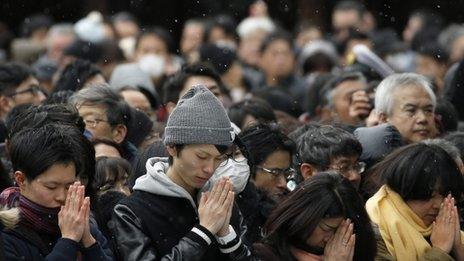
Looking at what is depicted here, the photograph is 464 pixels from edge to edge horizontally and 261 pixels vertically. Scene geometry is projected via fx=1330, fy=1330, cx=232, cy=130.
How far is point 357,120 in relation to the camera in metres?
10.5

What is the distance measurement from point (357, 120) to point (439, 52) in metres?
5.28

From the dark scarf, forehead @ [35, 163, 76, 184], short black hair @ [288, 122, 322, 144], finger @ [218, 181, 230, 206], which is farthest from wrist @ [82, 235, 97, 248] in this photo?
short black hair @ [288, 122, 322, 144]

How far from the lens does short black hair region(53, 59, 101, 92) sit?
34.6ft

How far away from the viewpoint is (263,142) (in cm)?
816

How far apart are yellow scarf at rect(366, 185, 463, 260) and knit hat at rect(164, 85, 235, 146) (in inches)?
41.1

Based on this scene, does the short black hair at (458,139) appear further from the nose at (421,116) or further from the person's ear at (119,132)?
the person's ear at (119,132)

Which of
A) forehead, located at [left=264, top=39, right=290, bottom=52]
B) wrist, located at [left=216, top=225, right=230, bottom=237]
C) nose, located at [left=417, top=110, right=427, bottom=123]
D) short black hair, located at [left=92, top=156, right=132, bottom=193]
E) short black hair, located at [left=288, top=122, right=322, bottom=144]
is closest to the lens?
wrist, located at [left=216, top=225, right=230, bottom=237]

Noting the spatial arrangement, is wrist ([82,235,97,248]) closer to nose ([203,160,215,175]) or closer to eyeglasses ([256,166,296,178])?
nose ([203,160,215,175])

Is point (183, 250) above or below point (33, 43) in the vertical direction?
above

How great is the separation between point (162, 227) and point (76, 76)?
14.2 ft

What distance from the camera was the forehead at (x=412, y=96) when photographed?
9023 millimetres

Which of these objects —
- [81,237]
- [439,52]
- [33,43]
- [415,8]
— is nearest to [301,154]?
[81,237]

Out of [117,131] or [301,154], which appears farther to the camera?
[117,131]

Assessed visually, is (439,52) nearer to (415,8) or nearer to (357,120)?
(357,120)
